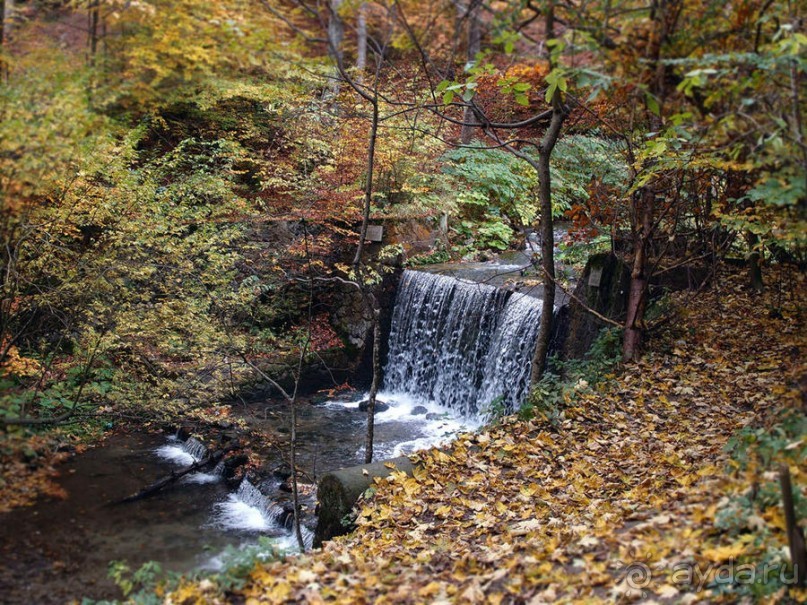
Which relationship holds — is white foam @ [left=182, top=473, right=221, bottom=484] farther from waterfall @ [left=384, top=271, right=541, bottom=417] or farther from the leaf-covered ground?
waterfall @ [left=384, top=271, right=541, bottom=417]

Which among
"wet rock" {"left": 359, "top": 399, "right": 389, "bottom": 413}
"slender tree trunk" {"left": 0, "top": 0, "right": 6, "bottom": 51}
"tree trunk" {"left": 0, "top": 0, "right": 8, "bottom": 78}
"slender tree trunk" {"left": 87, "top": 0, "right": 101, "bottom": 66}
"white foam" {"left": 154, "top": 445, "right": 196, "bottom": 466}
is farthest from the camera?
"wet rock" {"left": 359, "top": 399, "right": 389, "bottom": 413}

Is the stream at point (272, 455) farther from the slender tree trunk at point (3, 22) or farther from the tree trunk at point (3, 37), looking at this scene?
the slender tree trunk at point (3, 22)

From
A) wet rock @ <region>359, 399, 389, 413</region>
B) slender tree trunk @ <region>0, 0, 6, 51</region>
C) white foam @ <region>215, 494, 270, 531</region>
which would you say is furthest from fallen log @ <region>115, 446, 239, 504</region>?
slender tree trunk @ <region>0, 0, 6, 51</region>

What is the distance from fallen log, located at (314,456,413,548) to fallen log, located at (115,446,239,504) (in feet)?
10.5

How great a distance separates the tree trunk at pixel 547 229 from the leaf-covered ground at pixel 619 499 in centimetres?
70

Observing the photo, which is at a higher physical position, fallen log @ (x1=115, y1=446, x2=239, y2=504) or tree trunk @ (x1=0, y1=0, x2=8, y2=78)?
tree trunk @ (x1=0, y1=0, x2=8, y2=78)

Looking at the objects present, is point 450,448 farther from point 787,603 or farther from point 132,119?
point 132,119

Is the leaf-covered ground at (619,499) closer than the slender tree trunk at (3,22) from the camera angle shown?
Yes

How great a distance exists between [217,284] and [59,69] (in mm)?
4712

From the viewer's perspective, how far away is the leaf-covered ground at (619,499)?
11.3 feet

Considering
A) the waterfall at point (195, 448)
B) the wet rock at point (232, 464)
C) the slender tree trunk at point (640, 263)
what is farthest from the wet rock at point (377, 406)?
the slender tree trunk at point (640, 263)

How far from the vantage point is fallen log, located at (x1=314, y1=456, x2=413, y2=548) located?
570 centimetres

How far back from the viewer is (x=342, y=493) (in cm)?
574

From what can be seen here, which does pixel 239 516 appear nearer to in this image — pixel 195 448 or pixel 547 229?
pixel 195 448
